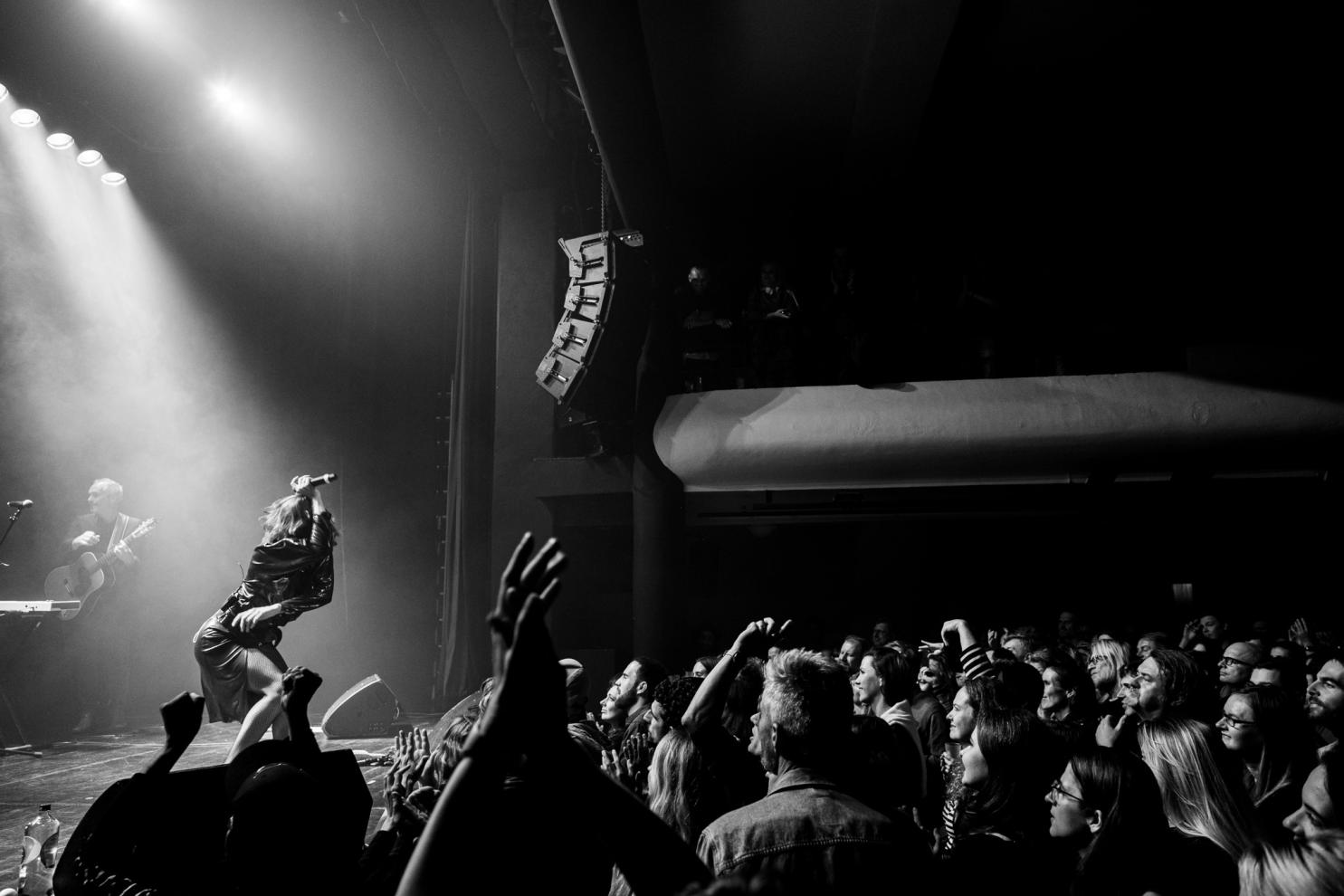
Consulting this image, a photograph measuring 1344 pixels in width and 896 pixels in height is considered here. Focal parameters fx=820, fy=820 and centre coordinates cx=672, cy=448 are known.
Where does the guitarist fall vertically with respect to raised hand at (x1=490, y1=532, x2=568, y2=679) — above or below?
below

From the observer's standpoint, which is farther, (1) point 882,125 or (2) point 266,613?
(1) point 882,125

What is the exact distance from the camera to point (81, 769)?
19.2 feet

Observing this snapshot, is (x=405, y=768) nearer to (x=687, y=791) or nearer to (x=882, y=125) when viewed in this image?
(x=687, y=791)

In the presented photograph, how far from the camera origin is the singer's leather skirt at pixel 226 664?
4957 mm

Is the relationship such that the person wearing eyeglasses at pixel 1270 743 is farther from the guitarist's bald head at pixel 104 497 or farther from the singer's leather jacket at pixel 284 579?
the guitarist's bald head at pixel 104 497

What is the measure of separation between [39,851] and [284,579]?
2.01 metres

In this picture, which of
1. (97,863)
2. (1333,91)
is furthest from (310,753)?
(1333,91)

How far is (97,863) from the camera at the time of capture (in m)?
1.38

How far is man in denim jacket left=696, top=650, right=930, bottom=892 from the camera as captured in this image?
152cm

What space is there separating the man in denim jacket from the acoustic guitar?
8620 millimetres

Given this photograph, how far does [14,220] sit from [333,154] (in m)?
3.20

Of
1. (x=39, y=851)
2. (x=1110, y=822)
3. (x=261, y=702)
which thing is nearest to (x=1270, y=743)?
(x=1110, y=822)

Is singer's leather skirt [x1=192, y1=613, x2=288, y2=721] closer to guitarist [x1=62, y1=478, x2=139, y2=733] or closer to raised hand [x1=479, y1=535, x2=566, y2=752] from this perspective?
guitarist [x1=62, y1=478, x2=139, y2=733]

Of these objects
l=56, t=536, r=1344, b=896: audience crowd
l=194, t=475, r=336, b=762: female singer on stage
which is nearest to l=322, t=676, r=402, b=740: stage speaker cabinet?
l=194, t=475, r=336, b=762: female singer on stage
